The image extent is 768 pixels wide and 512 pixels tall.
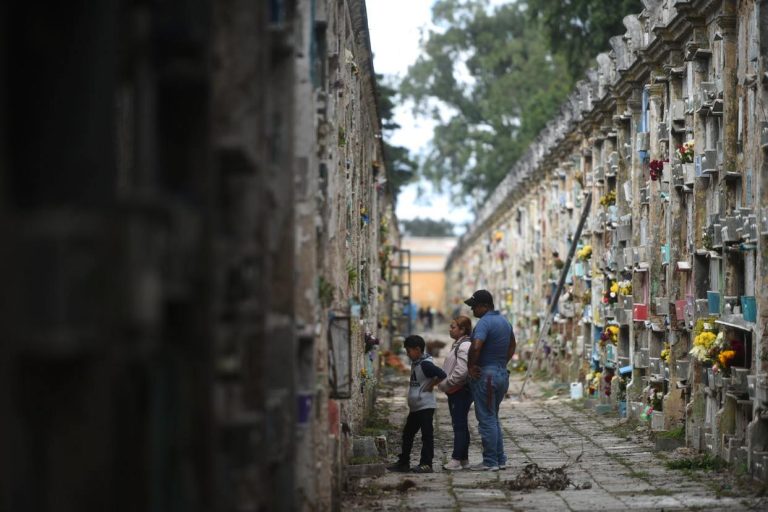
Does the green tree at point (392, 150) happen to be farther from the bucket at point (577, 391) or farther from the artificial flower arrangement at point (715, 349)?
the artificial flower arrangement at point (715, 349)

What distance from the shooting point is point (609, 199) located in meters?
21.9

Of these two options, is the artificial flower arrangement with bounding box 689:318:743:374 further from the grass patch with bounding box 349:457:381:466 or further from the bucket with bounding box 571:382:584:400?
the bucket with bounding box 571:382:584:400

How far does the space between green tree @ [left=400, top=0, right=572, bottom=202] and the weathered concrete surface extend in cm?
3993

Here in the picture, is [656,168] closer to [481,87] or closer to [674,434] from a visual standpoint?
[674,434]

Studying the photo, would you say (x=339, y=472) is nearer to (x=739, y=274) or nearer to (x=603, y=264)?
(x=739, y=274)

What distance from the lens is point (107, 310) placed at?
5.03 meters

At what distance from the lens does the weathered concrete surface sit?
452 inches

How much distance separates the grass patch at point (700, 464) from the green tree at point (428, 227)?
91.4m

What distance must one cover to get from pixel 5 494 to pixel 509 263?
37.0 metres

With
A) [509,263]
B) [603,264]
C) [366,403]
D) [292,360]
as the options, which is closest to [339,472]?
[292,360]

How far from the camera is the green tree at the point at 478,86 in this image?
59.2 metres

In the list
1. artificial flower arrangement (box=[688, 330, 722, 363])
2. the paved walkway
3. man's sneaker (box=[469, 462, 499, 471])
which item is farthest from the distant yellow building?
man's sneaker (box=[469, 462, 499, 471])

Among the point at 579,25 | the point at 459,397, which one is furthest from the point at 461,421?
the point at 579,25

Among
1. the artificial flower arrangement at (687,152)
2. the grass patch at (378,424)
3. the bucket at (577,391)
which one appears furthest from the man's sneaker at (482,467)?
the bucket at (577,391)
